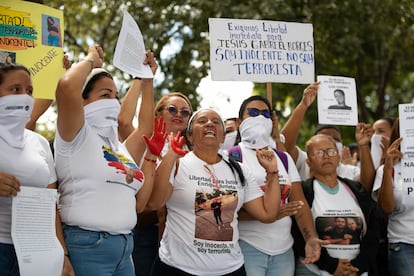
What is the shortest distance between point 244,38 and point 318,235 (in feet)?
6.37

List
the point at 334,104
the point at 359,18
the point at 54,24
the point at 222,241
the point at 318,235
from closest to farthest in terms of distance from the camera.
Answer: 1. the point at 222,241
2. the point at 54,24
3. the point at 318,235
4. the point at 334,104
5. the point at 359,18

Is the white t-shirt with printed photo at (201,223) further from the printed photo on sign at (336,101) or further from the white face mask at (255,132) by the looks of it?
the printed photo on sign at (336,101)

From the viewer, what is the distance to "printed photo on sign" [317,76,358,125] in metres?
5.89

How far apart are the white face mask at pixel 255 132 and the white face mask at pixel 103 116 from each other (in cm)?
154

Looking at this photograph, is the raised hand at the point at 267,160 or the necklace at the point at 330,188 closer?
the raised hand at the point at 267,160

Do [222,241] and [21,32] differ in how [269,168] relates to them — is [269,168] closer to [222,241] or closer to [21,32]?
[222,241]

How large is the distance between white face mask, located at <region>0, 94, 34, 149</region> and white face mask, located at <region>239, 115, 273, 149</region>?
83.9 inches

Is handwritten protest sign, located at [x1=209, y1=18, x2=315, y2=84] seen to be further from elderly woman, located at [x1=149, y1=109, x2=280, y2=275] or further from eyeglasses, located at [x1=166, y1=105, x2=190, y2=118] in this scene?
elderly woman, located at [x1=149, y1=109, x2=280, y2=275]

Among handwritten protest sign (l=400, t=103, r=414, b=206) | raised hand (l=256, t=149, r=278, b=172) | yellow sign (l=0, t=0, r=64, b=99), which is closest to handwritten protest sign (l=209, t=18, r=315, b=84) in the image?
handwritten protest sign (l=400, t=103, r=414, b=206)

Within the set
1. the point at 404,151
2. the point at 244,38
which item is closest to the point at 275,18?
the point at 244,38

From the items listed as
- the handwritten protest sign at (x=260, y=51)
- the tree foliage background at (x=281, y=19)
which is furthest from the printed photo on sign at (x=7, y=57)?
the tree foliage background at (x=281, y=19)

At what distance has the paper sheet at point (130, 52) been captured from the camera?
4200 millimetres

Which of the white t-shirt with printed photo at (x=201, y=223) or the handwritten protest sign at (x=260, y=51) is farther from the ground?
the handwritten protest sign at (x=260, y=51)

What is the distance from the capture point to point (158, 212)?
4645 millimetres
